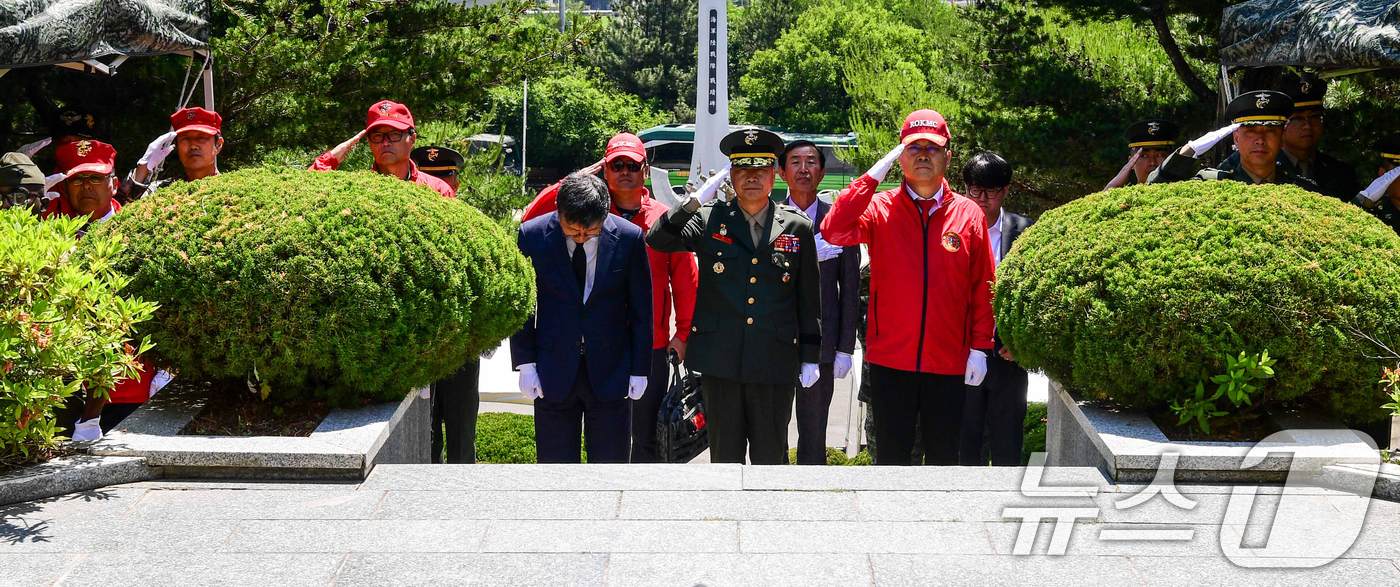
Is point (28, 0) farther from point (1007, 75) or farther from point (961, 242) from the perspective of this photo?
point (1007, 75)

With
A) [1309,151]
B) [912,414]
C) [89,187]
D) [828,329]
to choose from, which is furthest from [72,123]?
[1309,151]

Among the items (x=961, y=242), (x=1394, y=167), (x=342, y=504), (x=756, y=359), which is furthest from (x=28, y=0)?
(x=1394, y=167)

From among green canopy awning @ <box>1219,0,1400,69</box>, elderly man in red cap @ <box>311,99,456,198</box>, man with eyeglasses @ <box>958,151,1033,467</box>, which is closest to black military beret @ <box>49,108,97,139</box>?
elderly man in red cap @ <box>311,99,456,198</box>

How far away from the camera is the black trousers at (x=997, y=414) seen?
597 centimetres

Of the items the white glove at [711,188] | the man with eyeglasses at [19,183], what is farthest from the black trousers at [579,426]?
the man with eyeglasses at [19,183]

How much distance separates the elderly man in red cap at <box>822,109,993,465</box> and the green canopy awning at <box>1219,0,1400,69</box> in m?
1.99

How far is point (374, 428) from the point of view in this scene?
4660 millimetres

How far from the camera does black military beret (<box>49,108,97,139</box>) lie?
6.94m

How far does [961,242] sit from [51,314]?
3766 millimetres

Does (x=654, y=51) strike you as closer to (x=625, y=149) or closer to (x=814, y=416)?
(x=625, y=149)

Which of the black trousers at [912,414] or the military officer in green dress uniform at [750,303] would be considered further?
the black trousers at [912,414]

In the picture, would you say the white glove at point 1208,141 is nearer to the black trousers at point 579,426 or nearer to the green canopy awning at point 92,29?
the black trousers at point 579,426

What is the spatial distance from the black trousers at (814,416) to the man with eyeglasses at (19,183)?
3.81 meters

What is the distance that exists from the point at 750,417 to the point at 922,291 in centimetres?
100
